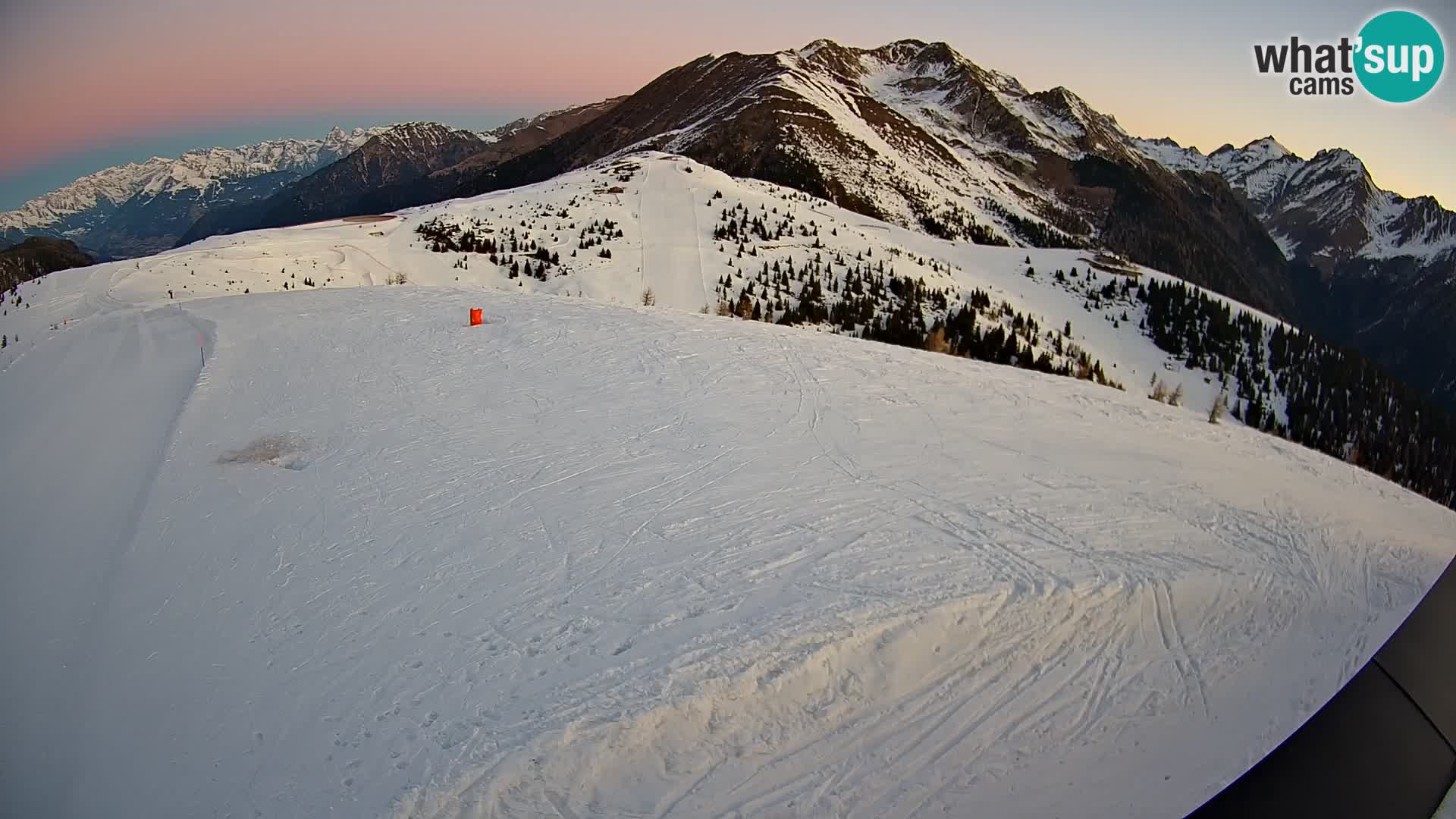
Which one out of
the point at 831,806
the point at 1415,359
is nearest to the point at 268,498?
the point at 831,806

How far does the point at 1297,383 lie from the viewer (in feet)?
→ 115

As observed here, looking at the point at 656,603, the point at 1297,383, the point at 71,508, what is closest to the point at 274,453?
the point at 71,508

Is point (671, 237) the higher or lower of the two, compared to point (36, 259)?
lower

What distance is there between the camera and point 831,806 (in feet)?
12.8

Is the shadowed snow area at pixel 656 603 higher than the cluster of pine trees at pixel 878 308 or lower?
lower

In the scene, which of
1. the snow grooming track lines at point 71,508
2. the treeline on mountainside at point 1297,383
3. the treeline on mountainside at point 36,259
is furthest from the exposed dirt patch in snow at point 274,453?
the treeline on mountainside at point 36,259

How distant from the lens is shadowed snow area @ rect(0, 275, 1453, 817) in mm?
3955

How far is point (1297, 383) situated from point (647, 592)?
43.4 m

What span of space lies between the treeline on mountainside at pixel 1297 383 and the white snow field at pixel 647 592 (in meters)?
21.9

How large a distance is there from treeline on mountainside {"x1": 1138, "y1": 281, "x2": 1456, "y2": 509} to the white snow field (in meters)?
21.9

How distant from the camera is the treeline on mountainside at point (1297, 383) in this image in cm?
2983

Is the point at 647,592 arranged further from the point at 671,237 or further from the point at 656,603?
the point at 671,237

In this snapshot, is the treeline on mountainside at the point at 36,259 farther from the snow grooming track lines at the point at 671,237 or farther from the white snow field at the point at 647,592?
the white snow field at the point at 647,592

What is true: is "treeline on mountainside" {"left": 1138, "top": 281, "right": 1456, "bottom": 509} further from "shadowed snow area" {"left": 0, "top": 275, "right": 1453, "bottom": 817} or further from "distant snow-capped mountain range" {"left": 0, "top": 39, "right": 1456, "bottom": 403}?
"distant snow-capped mountain range" {"left": 0, "top": 39, "right": 1456, "bottom": 403}
